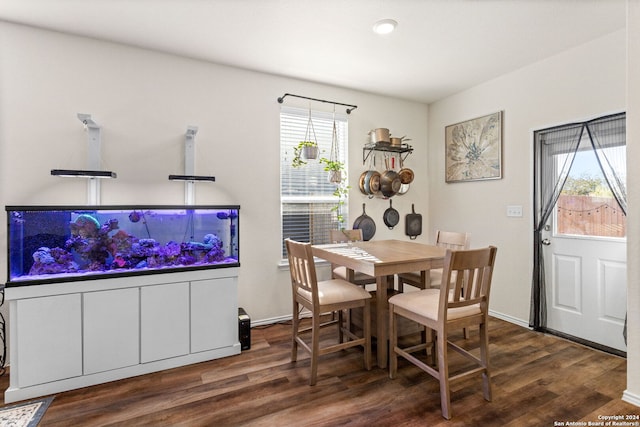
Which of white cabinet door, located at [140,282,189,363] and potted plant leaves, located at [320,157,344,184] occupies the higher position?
potted plant leaves, located at [320,157,344,184]

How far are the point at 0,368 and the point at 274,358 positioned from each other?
6.66ft

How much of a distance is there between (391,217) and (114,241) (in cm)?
296

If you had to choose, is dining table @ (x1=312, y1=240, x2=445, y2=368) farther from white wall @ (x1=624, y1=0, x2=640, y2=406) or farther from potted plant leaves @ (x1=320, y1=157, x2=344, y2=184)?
white wall @ (x1=624, y1=0, x2=640, y2=406)

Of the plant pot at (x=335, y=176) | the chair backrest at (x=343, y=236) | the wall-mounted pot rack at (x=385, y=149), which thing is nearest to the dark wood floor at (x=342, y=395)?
the chair backrest at (x=343, y=236)

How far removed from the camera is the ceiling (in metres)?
2.21

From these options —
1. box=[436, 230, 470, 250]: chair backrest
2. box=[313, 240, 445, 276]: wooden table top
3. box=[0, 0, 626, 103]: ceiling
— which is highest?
box=[0, 0, 626, 103]: ceiling

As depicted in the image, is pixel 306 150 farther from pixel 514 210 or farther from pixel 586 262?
pixel 586 262

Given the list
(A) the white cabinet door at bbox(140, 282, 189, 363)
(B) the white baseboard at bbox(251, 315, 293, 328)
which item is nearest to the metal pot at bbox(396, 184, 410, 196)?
(B) the white baseboard at bbox(251, 315, 293, 328)

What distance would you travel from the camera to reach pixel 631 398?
1929 millimetres

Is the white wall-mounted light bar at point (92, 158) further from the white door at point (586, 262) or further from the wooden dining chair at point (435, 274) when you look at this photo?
the white door at point (586, 262)

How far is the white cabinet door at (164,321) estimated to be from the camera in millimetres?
2297

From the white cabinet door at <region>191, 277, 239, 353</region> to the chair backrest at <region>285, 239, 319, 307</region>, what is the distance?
0.56 metres

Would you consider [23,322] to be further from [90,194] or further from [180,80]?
[180,80]

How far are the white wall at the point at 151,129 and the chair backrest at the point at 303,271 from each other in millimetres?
959
